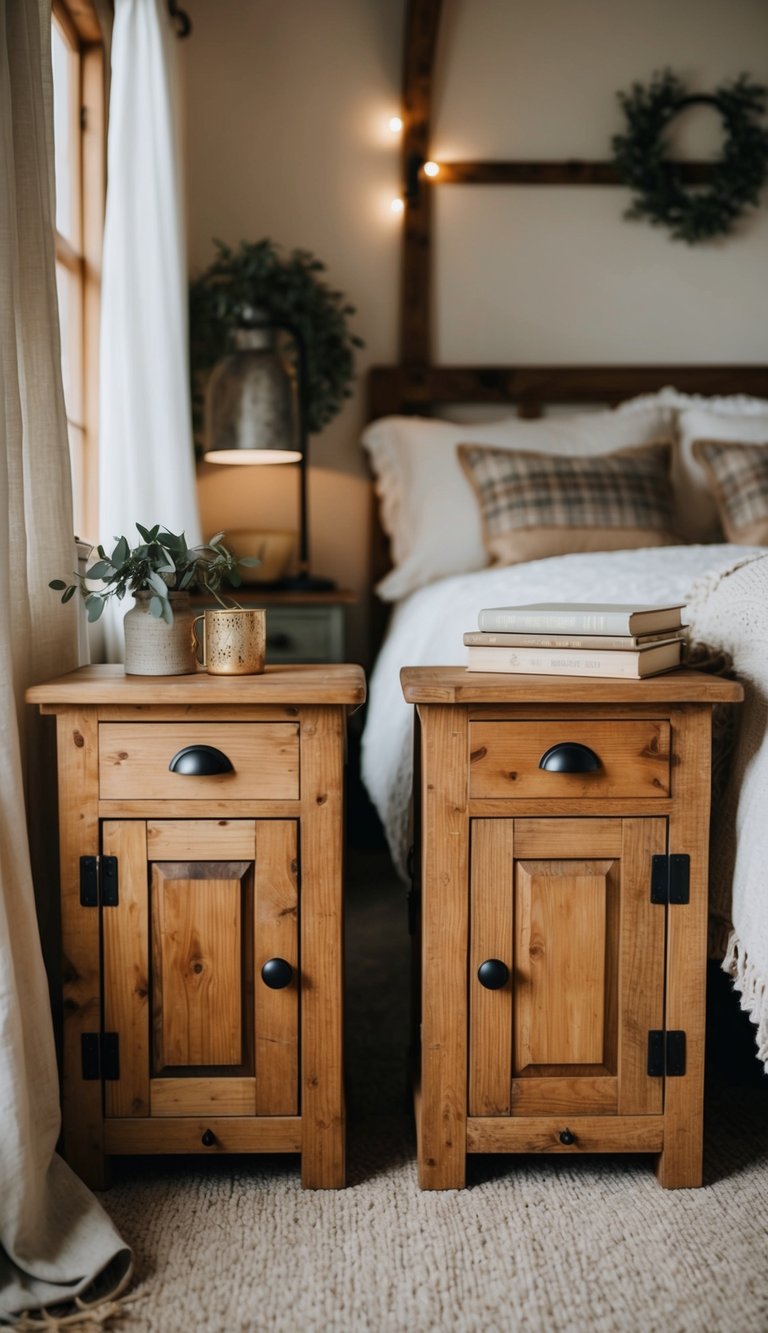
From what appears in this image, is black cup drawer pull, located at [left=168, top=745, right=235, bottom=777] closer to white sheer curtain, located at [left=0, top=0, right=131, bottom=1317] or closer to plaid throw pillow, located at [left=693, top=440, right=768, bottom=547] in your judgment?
white sheer curtain, located at [left=0, top=0, right=131, bottom=1317]

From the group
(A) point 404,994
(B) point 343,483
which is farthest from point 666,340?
(A) point 404,994

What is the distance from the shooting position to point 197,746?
1334 millimetres

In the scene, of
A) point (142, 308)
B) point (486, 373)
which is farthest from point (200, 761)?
point (486, 373)

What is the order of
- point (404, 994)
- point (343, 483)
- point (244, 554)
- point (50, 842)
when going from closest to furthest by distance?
point (50, 842) → point (404, 994) → point (244, 554) → point (343, 483)

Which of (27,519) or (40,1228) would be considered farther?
(27,519)

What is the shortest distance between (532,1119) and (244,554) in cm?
182

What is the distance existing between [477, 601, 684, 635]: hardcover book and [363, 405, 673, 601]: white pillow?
4.20 feet

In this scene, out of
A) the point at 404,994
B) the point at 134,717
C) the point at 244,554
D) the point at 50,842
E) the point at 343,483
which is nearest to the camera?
the point at 134,717

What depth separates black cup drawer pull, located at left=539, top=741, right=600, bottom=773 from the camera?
1.31 m

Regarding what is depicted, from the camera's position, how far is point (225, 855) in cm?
135

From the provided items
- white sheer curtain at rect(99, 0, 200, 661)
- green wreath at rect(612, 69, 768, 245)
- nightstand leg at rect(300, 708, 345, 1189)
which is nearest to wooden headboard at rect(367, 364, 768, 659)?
green wreath at rect(612, 69, 768, 245)

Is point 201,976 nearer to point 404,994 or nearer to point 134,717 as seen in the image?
point 134,717

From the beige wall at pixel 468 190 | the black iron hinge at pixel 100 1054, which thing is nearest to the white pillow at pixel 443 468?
the beige wall at pixel 468 190

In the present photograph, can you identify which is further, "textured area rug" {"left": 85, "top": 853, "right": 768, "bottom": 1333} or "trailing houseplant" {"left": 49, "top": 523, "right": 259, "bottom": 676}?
"trailing houseplant" {"left": 49, "top": 523, "right": 259, "bottom": 676}
